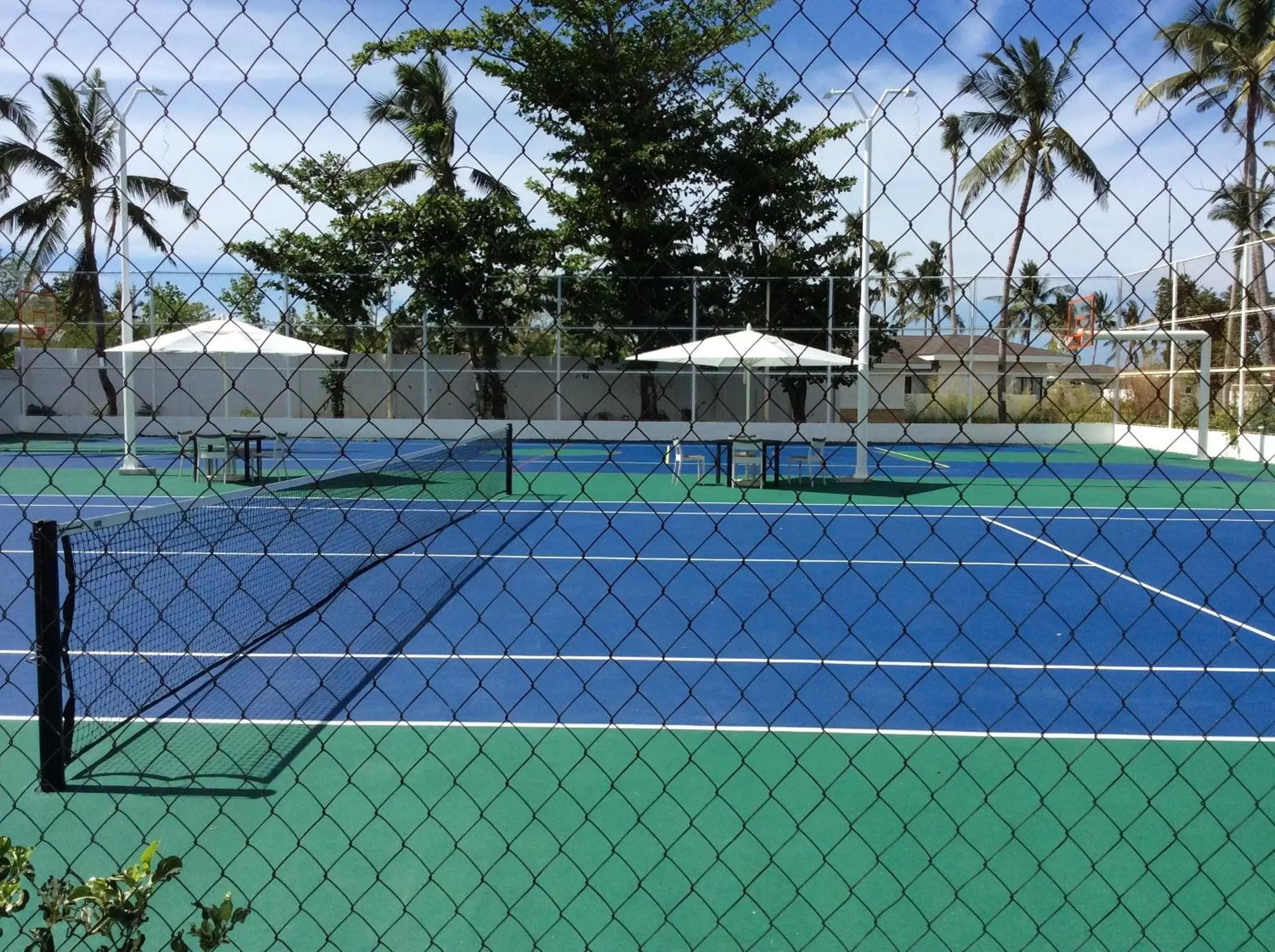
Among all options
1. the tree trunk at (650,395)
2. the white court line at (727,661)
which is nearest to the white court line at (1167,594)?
the white court line at (727,661)

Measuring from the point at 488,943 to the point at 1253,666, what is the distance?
4.96m

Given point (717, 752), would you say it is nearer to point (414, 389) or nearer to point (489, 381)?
point (489, 381)

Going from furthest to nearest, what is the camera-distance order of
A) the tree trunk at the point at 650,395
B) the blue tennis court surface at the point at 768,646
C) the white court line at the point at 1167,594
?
1. the tree trunk at the point at 650,395
2. the white court line at the point at 1167,594
3. the blue tennis court surface at the point at 768,646

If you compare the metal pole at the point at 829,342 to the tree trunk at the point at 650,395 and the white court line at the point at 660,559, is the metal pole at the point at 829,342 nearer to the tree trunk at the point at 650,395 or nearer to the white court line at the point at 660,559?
the white court line at the point at 660,559

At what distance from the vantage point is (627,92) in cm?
278

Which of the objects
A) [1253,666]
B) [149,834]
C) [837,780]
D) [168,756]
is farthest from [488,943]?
[1253,666]

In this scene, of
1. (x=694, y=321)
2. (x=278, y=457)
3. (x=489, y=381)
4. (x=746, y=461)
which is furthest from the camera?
(x=489, y=381)

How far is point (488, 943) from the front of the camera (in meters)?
3.30

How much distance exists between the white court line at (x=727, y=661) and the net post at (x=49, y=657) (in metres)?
1.85

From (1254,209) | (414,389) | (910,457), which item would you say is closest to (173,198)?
(1254,209)

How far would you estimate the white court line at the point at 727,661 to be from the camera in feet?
20.4

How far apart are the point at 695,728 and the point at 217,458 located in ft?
44.7

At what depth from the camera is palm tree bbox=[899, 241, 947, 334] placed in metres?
2.70

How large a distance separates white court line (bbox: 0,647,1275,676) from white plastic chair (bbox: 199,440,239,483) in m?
8.35
